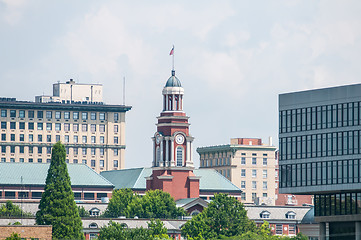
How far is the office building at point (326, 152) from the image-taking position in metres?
169

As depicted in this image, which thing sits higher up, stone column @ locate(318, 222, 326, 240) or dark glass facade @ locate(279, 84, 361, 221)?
dark glass facade @ locate(279, 84, 361, 221)

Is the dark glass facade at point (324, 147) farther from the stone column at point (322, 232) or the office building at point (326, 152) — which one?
the stone column at point (322, 232)

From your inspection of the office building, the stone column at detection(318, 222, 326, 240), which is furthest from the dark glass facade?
the stone column at detection(318, 222, 326, 240)

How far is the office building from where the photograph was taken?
169 metres

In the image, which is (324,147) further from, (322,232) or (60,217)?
(60,217)

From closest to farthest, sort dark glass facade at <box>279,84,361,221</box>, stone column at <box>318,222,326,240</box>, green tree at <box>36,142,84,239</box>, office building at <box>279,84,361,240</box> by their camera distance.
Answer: dark glass facade at <box>279,84,361,221</box> < office building at <box>279,84,361,240</box> < stone column at <box>318,222,326,240</box> < green tree at <box>36,142,84,239</box>

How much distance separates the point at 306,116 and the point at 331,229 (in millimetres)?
15488

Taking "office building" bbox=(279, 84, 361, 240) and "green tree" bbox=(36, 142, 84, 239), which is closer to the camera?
"office building" bbox=(279, 84, 361, 240)

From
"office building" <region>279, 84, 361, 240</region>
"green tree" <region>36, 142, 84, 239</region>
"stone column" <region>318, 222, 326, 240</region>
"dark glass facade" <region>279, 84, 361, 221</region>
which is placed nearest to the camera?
"dark glass facade" <region>279, 84, 361, 221</region>

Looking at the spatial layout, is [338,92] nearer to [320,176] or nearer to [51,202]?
[320,176]

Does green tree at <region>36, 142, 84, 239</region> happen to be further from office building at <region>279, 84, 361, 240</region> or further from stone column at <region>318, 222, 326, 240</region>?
stone column at <region>318, 222, 326, 240</region>

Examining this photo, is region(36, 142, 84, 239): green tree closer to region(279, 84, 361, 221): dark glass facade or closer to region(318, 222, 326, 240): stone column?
region(279, 84, 361, 221): dark glass facade

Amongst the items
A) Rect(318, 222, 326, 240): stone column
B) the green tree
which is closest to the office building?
Rect(318, 222, 326, 240): stone column

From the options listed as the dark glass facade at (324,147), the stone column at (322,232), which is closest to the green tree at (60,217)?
the dark glass facade at (324,147)
